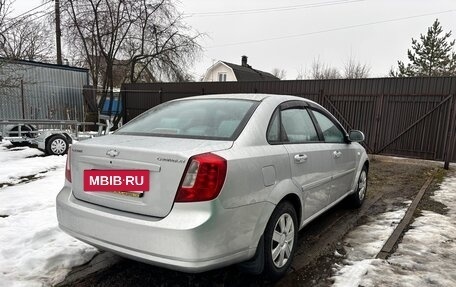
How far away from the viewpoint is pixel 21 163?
7.39 meters

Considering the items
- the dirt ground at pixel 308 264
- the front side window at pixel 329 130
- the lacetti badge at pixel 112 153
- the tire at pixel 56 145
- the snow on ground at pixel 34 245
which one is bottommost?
the dirt ground at pixel 308 264

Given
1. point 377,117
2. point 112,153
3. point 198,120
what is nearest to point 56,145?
point 198,120

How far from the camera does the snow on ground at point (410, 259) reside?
275cm

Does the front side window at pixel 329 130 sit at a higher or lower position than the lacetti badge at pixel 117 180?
higher

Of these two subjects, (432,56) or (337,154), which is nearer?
(337,154)

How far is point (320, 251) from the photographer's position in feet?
11.0

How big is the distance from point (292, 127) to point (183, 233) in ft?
5.16

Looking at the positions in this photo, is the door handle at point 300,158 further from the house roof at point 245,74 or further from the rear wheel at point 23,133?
the house roof at point 245,74

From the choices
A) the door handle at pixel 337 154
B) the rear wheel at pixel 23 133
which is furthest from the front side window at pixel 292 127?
the rear wheel at pixel 23 133

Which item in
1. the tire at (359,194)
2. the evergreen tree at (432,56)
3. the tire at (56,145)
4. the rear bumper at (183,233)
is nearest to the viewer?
the rear bumper at (183,233)

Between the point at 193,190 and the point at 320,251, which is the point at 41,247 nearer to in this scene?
the point at 193,190

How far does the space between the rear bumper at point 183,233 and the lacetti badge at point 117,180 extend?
0.16 m

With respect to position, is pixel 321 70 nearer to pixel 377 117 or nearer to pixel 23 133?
pixel 377 117

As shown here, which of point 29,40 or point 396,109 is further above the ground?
point 29,40
